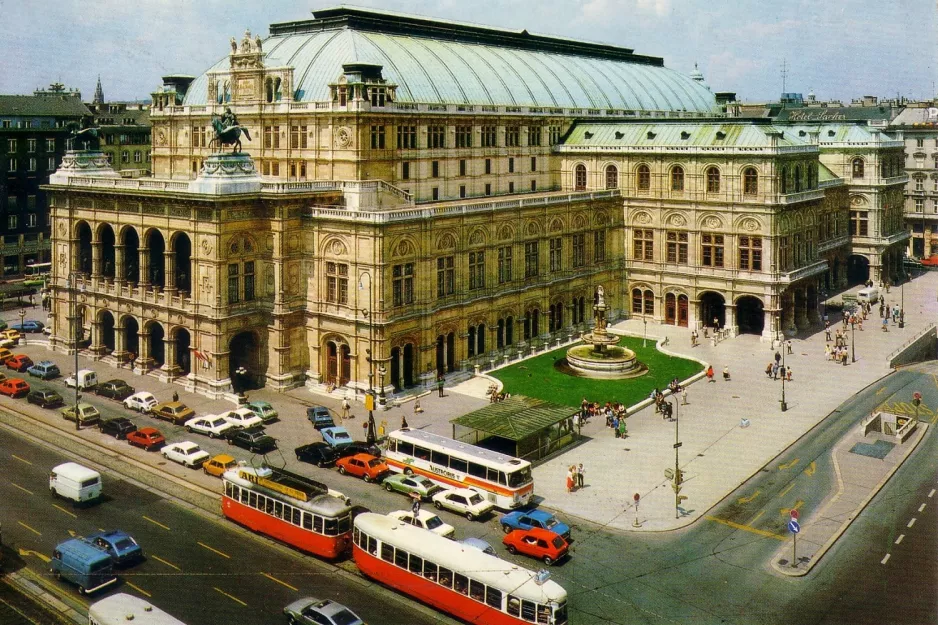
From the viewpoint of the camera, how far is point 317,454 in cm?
6488

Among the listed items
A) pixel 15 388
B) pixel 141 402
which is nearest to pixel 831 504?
pixel 141 402

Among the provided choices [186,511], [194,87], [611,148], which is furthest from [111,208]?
[611,148]

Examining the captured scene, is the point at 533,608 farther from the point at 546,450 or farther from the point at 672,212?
the point at 672,212

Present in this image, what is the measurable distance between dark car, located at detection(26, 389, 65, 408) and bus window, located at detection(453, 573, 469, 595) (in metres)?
50.7

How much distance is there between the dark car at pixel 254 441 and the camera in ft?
220

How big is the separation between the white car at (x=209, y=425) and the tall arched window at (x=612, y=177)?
61255 millimetres

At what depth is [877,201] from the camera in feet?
431

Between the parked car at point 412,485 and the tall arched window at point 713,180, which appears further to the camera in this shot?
the tall arched window at point 713,180

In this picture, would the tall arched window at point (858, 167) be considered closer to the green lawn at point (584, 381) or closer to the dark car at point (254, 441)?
the green lawn at point (584, 381)

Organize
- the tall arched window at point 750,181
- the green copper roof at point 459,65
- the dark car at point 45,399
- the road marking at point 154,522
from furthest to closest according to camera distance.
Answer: the tall arched window at point 750,181
the green copper roof at point 459,65
the dark car at point 45,399
the road marking at point 154,522

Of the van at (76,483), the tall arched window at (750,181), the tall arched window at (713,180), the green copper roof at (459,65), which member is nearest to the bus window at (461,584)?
the van at (76,483)

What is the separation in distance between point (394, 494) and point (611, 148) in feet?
216

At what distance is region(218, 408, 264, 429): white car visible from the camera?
71.6 metres

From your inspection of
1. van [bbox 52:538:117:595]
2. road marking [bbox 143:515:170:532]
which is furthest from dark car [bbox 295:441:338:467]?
van [bbox 52:538:117:595]
